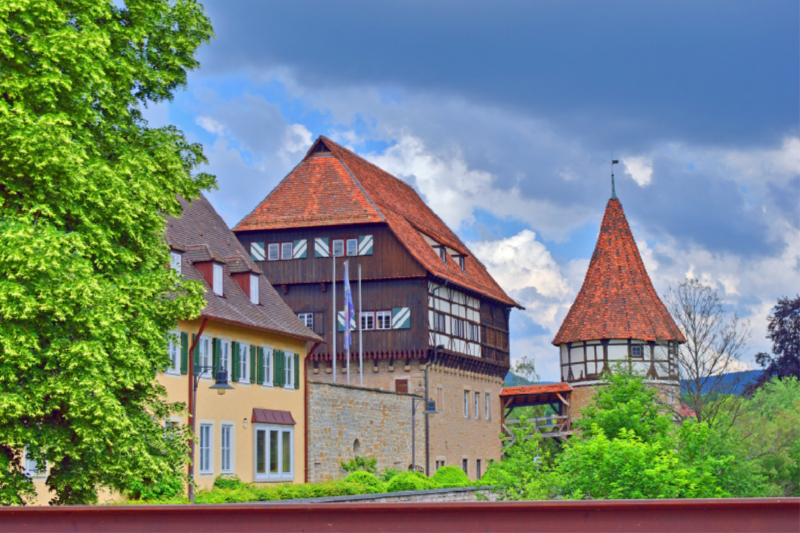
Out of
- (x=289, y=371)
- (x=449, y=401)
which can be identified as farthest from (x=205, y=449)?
(x=449, y=401)

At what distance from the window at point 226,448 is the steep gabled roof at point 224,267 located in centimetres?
283

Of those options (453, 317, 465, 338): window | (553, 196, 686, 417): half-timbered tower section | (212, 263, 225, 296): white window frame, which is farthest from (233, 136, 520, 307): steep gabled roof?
(212, 263, 225, 296): white window frame

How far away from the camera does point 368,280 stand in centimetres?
3881

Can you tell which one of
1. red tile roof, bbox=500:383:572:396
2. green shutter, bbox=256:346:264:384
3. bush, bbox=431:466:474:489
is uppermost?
green shutter, bbox=256:346:264:384

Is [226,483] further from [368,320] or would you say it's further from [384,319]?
[384,319]

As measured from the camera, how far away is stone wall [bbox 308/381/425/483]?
99.5 ft

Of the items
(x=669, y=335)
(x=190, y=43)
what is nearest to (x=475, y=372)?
(x=669, y=335)

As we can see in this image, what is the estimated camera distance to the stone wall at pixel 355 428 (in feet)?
99.5

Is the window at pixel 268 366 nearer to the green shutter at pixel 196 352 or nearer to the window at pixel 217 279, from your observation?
the window at pixel 217 279

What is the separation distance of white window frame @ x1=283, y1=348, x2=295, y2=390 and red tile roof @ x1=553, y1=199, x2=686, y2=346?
21515mm

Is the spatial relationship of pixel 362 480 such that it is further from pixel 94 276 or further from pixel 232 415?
pixel 94 276

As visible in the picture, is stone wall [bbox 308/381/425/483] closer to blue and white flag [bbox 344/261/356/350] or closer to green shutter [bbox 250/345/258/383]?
blue and white flag [bbox 344/261/356/350]

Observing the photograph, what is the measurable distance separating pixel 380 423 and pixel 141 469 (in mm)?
20802

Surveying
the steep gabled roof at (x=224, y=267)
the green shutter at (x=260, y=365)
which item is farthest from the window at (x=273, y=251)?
the green shutter at (x=260, y=365)
